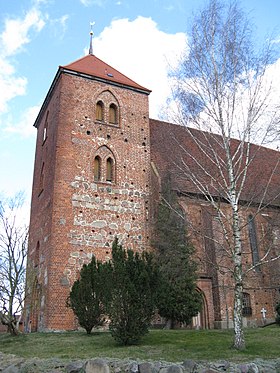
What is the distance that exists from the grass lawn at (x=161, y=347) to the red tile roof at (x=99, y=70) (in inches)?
535

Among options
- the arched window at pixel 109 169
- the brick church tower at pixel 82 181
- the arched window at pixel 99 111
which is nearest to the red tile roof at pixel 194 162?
the brick church tower at pixel 82 181

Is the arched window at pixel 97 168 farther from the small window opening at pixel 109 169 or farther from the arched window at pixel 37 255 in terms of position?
the arched window at pixel 37 255

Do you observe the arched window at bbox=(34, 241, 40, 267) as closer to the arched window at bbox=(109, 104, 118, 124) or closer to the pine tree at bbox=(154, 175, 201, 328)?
the pine tree at bbox=(154, 175, 201, 328)

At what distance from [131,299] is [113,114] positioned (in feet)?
41.2

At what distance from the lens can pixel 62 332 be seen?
15.2 metres

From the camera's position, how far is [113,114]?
70.0 feet

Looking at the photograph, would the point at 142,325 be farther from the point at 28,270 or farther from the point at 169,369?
the point at 28,270

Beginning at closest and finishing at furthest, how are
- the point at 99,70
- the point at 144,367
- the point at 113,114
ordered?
the point at 144,367, the point at 113,114, the point at 99,70

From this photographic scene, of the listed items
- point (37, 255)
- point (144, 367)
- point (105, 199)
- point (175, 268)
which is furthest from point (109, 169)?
point (144, 367)

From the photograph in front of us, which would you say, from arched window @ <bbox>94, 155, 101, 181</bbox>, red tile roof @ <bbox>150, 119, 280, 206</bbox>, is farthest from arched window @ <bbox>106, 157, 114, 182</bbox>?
red tile roof @ <bbox>150, 119, 280, 206</bbox>

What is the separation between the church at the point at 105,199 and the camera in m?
→ 17.1

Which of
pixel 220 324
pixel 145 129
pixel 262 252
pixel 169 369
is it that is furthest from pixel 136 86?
pixel 169 369

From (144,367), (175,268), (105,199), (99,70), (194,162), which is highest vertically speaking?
(99,70)

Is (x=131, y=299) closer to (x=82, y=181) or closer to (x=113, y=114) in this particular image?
(x=82, y=181)
